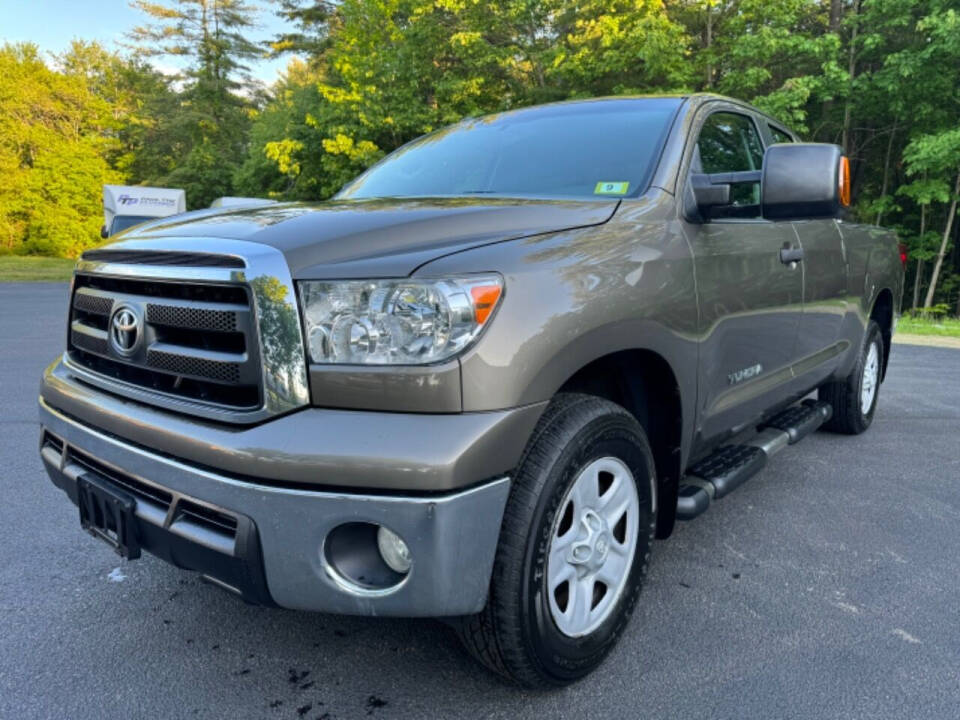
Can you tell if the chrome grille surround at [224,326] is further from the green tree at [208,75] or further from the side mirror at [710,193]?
the green tree at [208,75]

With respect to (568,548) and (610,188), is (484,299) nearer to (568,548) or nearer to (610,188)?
(568,548)

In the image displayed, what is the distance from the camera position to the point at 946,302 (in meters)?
21.5

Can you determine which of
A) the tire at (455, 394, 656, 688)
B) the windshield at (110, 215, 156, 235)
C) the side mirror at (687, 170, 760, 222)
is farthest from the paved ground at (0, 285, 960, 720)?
the windshield at (110, 215, 156, 235)

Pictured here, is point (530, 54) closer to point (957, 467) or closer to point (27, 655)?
point (957, 467)

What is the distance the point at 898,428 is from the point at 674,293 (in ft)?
12.0

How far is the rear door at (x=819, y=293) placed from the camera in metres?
3.34

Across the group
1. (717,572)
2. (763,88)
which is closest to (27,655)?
(717,572)

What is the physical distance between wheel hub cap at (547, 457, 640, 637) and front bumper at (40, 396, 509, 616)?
0.99ft

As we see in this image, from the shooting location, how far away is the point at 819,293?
349 centimetres

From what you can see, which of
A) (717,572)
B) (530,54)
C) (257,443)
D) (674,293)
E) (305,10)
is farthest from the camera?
(305,10)

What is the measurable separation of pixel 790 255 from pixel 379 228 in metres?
2.01

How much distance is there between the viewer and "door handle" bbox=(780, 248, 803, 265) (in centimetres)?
303

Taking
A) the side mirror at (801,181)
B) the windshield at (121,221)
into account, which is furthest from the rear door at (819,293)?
the windshield at (121,221)

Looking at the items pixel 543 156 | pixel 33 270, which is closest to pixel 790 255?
pixel 543 156
